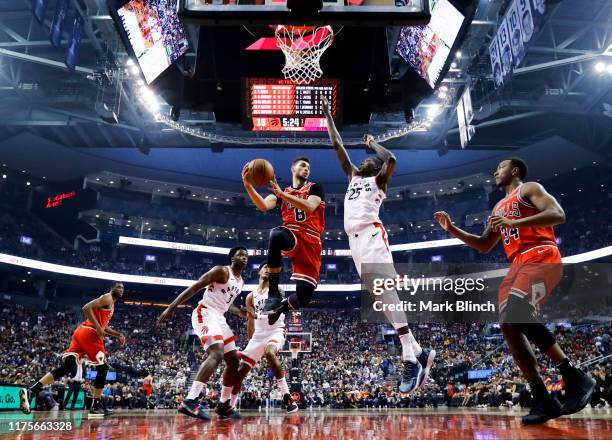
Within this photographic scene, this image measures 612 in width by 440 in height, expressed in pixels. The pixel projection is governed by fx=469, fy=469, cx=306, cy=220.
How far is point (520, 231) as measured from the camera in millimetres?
4117

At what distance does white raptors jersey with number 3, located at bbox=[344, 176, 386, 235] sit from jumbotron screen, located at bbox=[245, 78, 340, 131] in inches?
224

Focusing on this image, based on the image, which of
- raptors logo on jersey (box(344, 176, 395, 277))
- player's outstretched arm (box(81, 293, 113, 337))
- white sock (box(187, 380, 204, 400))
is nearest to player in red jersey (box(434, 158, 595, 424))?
raptors logo on jersey (box(344, 176, 395, 277))

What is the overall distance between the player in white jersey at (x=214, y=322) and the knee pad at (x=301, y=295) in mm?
1454

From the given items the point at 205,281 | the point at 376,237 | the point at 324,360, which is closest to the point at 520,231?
the point at 376,237

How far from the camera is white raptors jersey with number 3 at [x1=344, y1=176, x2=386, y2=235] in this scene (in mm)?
4957

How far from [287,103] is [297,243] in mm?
6802

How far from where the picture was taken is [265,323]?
22.3ft

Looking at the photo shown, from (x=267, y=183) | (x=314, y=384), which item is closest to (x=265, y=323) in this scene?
(x=267, y=183)

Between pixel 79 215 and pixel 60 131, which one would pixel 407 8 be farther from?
pixel 79 215

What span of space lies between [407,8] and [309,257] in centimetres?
292

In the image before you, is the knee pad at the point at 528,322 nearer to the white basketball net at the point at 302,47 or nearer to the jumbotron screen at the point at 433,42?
the white basketball net at the point at 302,47

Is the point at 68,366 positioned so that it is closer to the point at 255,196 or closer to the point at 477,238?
the point at 255,196

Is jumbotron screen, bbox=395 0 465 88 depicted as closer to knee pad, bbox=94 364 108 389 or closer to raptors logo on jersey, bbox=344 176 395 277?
raptors logo on jersey, bbox=344 176 395 277

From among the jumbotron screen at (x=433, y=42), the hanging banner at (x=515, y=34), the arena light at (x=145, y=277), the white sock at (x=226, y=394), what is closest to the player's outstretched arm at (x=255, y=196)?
the white sock at (x=226, y=394)
